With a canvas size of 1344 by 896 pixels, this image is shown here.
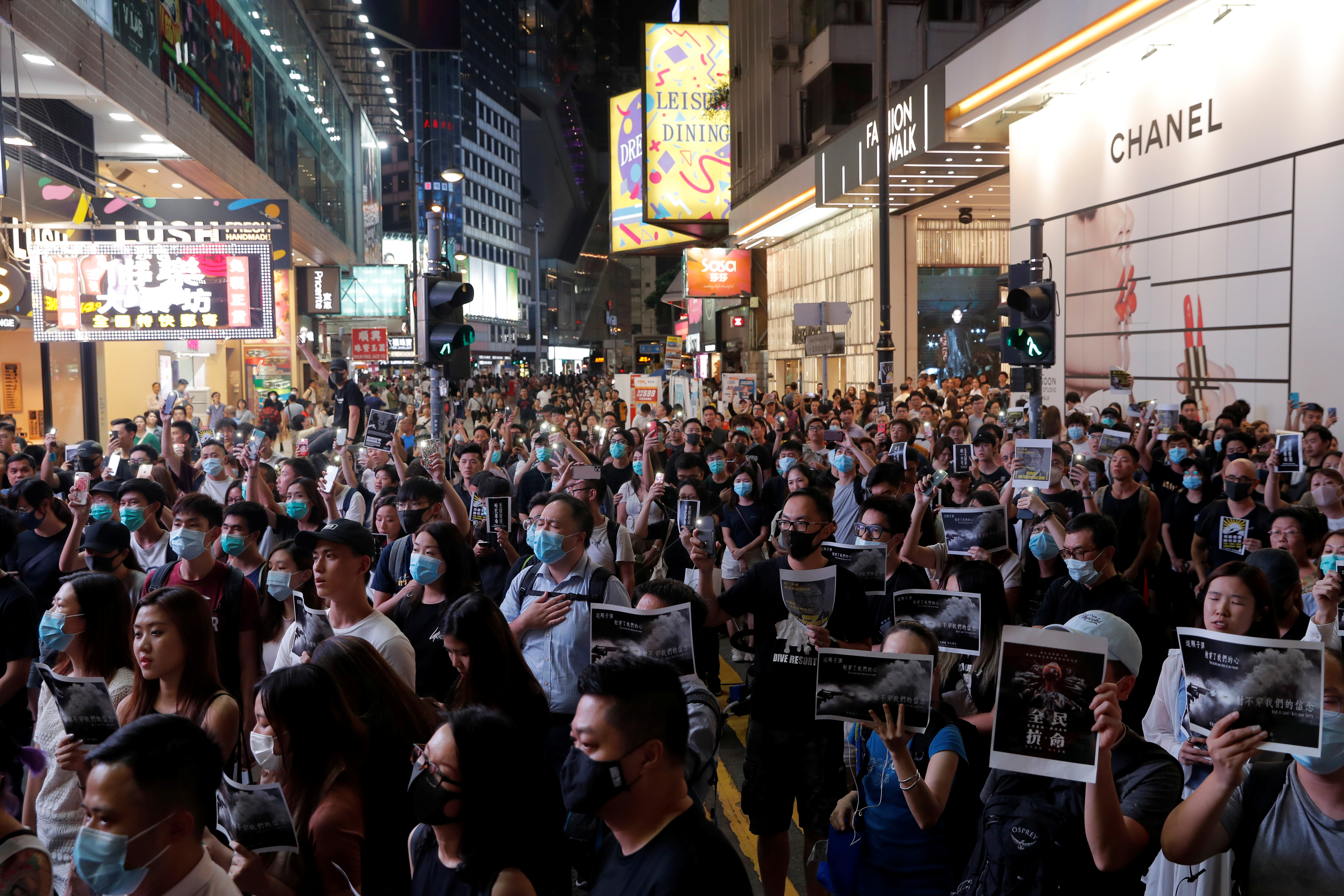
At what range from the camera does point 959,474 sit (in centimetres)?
920

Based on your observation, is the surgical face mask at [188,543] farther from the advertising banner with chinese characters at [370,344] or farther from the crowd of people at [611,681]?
the advertising banner with chinese characters at [370,344]

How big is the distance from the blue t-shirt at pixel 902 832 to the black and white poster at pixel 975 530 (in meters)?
3.09

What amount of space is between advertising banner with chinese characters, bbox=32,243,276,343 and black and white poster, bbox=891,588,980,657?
13.8m

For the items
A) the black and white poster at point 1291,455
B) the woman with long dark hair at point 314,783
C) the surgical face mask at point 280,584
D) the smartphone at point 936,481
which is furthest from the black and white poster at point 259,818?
the black and white poster at point 1291,455

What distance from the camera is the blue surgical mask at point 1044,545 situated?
6668mm

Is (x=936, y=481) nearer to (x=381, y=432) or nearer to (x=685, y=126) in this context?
(x=381, y=432)

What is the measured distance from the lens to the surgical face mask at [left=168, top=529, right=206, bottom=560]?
5.69 metres

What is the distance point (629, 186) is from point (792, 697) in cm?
5563

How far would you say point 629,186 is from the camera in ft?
191

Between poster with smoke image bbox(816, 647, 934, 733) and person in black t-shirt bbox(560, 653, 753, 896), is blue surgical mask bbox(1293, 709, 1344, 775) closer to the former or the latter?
poster with smoke image bbox(816, 647, 934, 733)

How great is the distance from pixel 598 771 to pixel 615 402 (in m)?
21.7

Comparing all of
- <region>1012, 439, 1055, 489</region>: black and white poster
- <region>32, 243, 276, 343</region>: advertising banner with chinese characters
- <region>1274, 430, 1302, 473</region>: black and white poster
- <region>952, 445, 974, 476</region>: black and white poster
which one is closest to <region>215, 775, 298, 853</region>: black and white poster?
<region>1012, 439, 1055, 489</region>: black and white poster

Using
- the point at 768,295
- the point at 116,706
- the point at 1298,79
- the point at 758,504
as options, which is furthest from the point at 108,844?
the point at 768,295

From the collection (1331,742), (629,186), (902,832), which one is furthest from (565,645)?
(629,186)
